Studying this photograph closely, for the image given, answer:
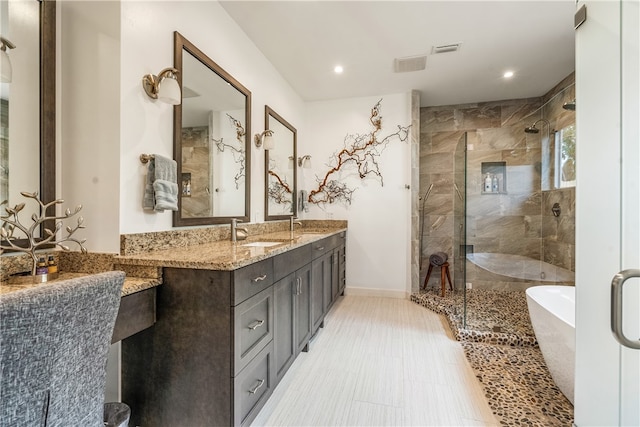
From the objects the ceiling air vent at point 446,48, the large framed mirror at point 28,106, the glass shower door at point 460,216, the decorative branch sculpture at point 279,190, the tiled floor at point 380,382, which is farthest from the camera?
the glass shower door at point 460,216

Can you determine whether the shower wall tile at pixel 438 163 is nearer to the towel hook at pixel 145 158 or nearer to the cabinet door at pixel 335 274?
the cabinet door at pixel 335 274

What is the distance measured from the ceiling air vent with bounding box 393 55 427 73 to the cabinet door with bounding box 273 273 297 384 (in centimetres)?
249

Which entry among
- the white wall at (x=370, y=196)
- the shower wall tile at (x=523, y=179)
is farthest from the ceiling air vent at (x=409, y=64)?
the shower wall tile at (x=523, y=179)

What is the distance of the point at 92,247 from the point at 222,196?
937 mm

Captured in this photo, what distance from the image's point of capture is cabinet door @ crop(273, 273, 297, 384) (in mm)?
1687

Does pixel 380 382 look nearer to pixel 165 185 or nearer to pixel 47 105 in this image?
pixel 165 185

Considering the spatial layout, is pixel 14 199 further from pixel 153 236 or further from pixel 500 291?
pixel 500 291

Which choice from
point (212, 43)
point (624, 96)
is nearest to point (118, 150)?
point (212, 43)

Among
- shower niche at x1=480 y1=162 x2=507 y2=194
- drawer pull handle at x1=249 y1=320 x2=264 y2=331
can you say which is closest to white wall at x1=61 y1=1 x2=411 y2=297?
drawer pull handle at x1=249 y1=320 x2=264 y2=331

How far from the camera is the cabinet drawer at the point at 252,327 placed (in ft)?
4.19

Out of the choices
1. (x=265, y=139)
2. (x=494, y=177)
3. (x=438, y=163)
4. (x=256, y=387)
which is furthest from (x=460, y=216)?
(x=256, y=387)

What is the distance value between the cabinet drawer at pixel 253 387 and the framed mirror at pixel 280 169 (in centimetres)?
161

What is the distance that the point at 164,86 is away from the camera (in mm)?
1473

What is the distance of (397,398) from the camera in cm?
174
